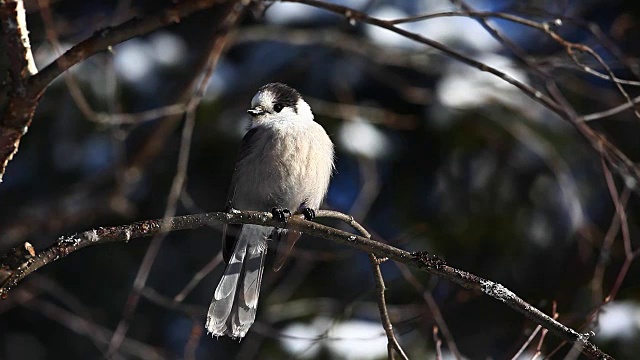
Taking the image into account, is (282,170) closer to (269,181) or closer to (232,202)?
(269,181)

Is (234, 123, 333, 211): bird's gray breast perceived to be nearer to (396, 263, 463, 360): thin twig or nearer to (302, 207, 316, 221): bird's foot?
(302, 207, 316, 221): bird's foot

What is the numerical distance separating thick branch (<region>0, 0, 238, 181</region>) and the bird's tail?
1.29m

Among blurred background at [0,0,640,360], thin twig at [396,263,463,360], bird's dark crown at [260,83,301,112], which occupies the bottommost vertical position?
thin twig at [396,263,463,360]

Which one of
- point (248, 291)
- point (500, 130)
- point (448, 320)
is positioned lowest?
point (248, 291)

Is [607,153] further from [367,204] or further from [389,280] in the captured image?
[389,280]

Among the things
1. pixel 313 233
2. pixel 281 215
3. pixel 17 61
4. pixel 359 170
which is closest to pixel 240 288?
pixel 281 215

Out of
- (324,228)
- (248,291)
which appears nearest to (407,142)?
(248,291)

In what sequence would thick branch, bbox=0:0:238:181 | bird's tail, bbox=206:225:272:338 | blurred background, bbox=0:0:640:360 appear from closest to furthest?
thick branch, bbox=0:0:238:181 < bird's tail, bbox=206:225:272:338 < blurred background, bbox=0:0:640:360

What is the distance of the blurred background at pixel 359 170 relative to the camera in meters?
5.23

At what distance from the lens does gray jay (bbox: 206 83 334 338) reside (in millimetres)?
3453

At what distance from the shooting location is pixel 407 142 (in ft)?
19.1

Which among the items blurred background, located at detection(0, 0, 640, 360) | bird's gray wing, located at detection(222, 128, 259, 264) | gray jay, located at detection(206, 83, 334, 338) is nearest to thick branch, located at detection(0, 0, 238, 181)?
gray jay, located at detection(206, 83, 334, 338)

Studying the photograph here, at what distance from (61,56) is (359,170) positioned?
152 inches

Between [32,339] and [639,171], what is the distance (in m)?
4.66
